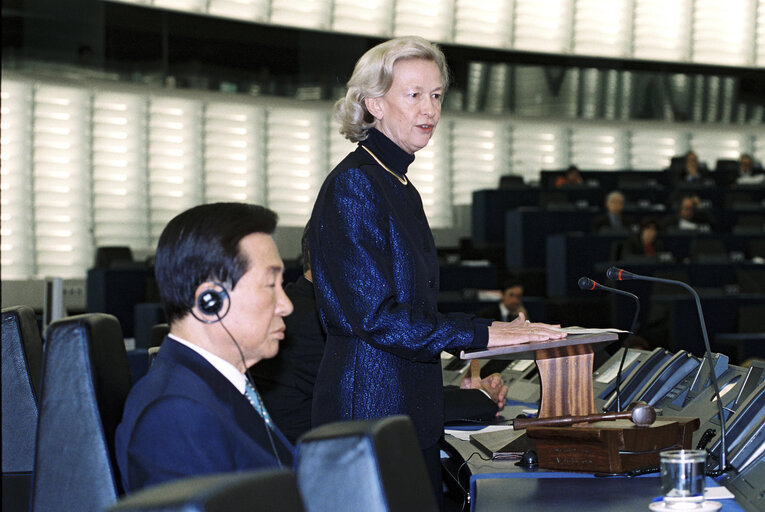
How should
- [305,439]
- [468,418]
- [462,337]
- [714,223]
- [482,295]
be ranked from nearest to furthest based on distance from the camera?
[305,439] < [462,337] < [468,418] < [482,295] < [714,223]

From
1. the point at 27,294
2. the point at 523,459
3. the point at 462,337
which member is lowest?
the point at 27,294

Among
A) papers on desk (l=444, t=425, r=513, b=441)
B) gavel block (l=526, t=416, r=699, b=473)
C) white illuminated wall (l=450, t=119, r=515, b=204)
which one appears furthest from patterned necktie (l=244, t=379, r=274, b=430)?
white illuminated wall (l=450, t=119, r=515, b=204)

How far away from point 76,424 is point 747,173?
14.0 metres

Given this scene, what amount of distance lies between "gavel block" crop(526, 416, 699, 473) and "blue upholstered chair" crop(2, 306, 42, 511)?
1100 millimetres

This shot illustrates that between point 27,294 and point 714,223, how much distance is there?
7887 mm

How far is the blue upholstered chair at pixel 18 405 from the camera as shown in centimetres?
205

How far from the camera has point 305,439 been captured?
37.0 inches

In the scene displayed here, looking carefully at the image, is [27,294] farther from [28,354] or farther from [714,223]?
[28,354]

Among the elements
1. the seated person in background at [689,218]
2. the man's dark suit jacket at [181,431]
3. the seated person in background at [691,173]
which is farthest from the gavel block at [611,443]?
the seated person in background at [691,173]

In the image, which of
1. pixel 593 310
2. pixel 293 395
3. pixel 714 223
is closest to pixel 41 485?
pixel 293 395

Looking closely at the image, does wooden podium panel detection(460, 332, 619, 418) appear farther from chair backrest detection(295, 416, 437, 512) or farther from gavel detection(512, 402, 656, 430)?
chair backrest detection(295, 416, 437, 512)

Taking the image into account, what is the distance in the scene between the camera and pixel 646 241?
391 inches

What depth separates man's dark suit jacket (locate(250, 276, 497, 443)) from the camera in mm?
3020

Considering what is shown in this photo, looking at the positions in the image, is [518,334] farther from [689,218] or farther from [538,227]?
[689,218]
